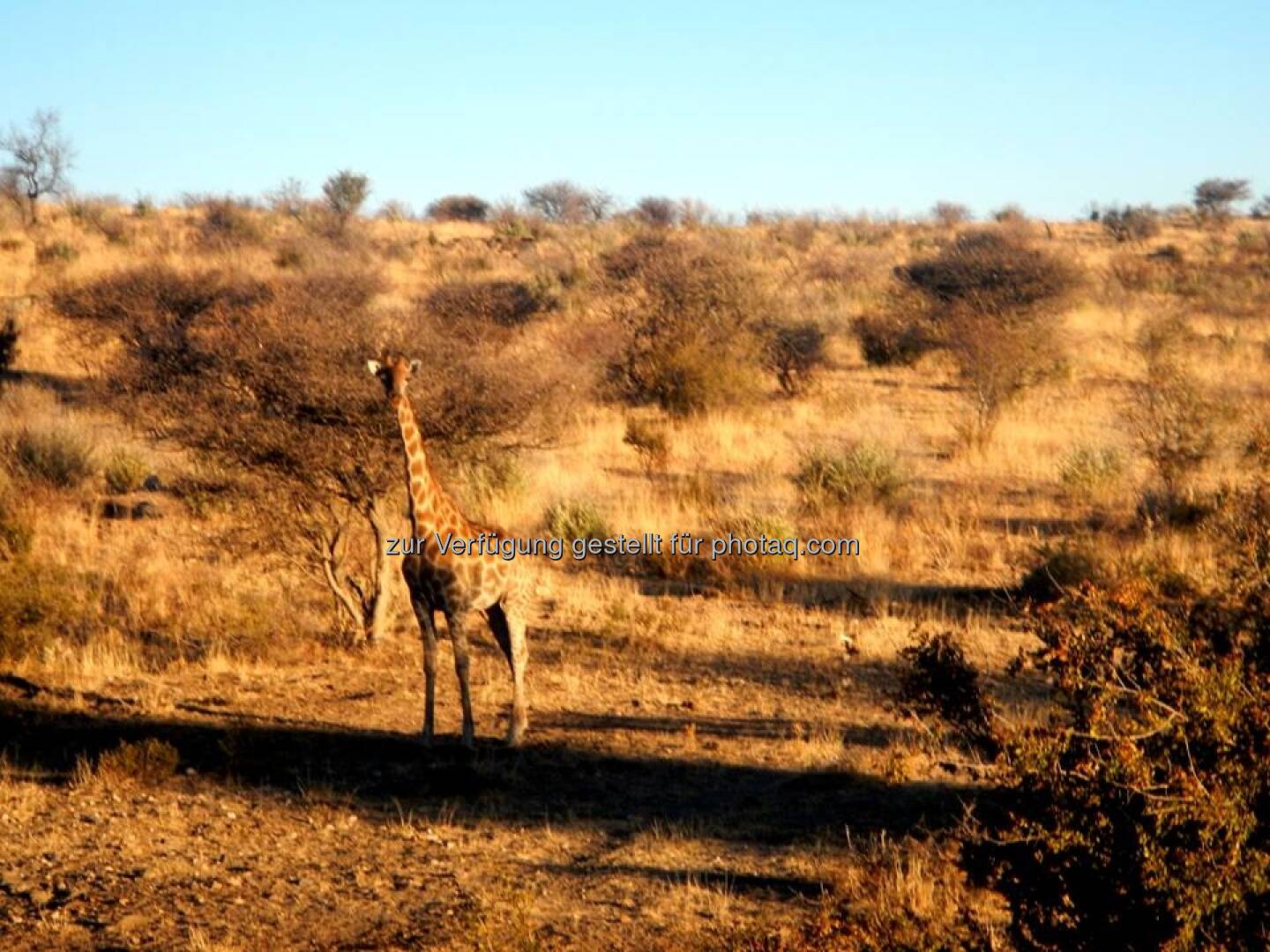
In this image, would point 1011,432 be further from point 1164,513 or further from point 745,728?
point 745,728

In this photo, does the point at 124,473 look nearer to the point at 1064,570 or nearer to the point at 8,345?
the point at 8,345

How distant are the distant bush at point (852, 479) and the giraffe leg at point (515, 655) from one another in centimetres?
674

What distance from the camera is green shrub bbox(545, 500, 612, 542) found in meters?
14.3

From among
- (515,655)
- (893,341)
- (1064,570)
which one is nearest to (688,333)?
(893,341)

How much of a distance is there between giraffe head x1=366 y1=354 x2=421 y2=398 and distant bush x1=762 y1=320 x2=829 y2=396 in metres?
14.9

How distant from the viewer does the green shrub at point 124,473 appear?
16172 millimetres

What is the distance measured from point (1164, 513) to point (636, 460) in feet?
21.6

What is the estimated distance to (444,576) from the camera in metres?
8.51

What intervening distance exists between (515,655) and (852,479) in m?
7.36

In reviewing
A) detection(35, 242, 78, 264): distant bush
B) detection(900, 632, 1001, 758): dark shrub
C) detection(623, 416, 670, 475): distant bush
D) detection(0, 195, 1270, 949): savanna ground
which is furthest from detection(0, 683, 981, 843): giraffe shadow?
detection(35, 242, 78, 264): distant bush

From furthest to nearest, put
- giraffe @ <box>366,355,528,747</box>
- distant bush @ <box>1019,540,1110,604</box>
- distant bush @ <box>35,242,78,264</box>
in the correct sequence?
1. distant bush @ <box>35,242,78,264</box>
2. distant bush @ <box>1019,540,1110,604</box>
3. giraffe @ <box>366,355,528,747</box>

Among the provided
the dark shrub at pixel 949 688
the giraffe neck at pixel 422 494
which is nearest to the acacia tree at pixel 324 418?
the giraffe neck at pixel 422 494

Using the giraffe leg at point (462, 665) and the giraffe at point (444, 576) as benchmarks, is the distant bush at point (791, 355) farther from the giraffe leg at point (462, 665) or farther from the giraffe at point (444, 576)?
the giraffe leg at point (462, 665)

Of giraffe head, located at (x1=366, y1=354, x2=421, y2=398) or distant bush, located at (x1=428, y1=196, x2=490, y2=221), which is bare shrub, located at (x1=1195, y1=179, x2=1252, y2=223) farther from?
giraffe head, located at (x1=366, y1=354, x2=421, y2=398)
